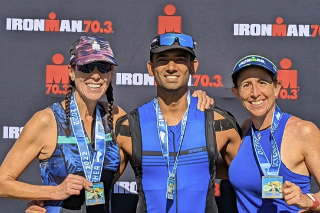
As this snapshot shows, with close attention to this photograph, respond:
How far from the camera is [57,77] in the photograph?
3713mm

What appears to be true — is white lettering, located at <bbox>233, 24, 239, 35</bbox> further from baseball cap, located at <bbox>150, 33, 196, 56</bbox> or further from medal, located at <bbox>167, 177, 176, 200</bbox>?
medal, located at <bbox>167, 177, 176, 200</bbox>

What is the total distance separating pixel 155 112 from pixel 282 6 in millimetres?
1462

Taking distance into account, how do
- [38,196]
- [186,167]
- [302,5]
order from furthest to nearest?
[302,5], [186,167], [38,196]

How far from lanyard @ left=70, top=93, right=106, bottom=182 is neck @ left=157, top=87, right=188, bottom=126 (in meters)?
0.41

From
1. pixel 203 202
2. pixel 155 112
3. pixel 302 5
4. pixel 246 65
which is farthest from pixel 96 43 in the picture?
pixel 302 5

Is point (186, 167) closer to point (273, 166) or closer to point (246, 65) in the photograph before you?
point (273, 166)

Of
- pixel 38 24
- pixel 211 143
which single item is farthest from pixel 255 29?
pixel 38 24

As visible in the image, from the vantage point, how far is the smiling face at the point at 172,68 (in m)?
2.78

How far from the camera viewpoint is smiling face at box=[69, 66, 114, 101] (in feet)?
8.91

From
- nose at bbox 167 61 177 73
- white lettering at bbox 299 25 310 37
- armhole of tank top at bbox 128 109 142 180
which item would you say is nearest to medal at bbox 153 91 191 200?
armhole of tank top at bbox 128 109 142 180

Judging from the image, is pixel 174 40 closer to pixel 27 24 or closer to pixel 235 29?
pixel 235 29

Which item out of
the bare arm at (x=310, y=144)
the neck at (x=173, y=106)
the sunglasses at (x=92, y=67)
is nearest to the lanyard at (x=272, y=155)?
the bare arm at (x=310, y=144)

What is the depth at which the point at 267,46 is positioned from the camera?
365 cm

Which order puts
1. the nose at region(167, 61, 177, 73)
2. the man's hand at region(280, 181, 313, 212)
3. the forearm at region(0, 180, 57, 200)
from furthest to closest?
the nose at region(167, 61, 177, 73)
the forearm at region(0, 180, 57, 200)
the man's hand at region(280, 181, 313, 212)
